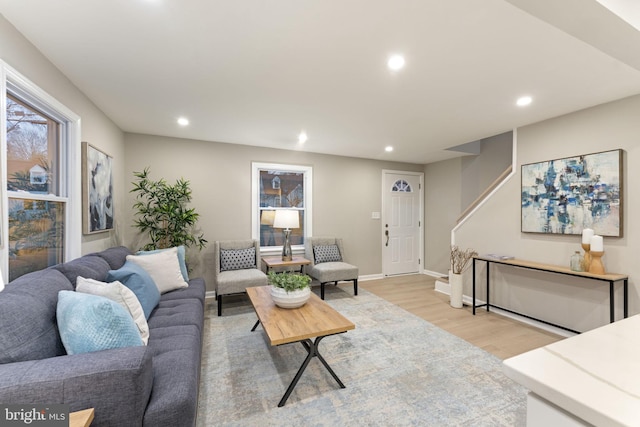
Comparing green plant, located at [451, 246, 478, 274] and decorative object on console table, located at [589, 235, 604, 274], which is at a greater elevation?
decorative object on console table, located at [589, 235, 604, 274]

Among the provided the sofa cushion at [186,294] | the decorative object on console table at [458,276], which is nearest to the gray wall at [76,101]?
the sofa cushion at [186,294]

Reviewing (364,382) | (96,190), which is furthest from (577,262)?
(96,190)

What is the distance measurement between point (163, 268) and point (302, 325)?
1.63 meters

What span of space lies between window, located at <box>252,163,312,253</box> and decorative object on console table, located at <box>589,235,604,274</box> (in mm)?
3605

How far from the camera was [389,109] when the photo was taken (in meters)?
2.90

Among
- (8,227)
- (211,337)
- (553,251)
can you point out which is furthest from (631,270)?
(8,227)

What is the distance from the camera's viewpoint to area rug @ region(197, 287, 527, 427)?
1770 millimetres

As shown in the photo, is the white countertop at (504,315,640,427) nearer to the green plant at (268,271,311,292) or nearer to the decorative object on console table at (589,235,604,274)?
the green plant at (268,271,311,292)

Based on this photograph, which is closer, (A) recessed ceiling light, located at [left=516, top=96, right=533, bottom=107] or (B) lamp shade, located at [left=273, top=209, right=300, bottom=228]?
(A) recessed ceiling light, located at [left=516, top=96, right=533, bottom=107]

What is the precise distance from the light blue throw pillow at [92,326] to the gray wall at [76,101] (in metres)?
1.51

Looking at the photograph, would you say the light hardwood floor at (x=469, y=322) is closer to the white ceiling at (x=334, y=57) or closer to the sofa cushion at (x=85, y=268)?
the white ceiling at (x=334, y=57)

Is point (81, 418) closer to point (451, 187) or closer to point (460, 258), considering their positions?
point (460, 258)

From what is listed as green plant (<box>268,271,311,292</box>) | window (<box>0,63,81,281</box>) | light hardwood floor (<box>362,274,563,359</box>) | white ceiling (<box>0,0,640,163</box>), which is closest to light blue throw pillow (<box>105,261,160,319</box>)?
window (<box>0,63,81,281</box>)

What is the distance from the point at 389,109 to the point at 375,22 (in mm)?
1382
